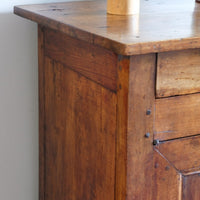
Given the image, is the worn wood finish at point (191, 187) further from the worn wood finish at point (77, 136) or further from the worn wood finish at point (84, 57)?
the worn wood finish at point (84, 57)

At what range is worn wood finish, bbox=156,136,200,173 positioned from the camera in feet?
3.65

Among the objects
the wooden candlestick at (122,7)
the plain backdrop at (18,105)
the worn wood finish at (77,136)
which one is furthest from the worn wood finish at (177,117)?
the plain backdrop at (18,105)

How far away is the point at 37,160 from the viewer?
171cm

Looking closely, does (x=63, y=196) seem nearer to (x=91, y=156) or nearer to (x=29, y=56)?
(x=91, y=156)

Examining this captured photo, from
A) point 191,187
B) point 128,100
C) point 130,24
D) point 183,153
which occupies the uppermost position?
point 130,24

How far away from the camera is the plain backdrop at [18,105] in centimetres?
156

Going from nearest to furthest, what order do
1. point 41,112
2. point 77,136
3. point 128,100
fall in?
point 128,100, point 77,136, point 41,112

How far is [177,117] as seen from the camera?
110cm

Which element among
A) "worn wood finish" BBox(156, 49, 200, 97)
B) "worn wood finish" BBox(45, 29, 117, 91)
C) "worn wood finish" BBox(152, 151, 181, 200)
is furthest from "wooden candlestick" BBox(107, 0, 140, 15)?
"worn wood finish" BBox(152, 151, 181, 200)

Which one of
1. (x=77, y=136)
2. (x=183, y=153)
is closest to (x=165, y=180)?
(x=183, y=153)

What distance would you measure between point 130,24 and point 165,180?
1.31 ft

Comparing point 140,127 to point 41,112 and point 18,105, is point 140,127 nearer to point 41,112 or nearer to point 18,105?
point 41,112

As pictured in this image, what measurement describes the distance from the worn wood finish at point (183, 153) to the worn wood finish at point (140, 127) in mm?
48

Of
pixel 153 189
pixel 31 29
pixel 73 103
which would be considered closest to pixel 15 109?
pixel 31 29
